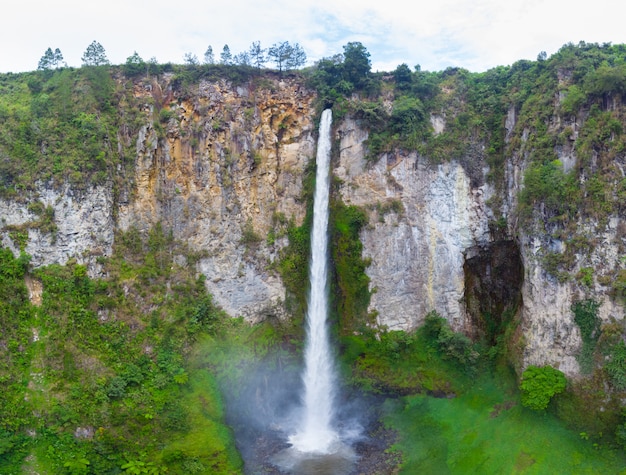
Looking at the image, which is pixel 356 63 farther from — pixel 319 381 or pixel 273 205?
pixel 319 381

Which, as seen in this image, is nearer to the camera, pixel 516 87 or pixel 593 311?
pixel 593 311

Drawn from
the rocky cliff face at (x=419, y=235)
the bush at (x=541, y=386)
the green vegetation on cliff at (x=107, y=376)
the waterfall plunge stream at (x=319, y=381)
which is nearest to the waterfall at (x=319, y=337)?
the waterfall plunge stream at (x=319, y=381)

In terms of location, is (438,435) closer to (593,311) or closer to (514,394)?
(514,394)

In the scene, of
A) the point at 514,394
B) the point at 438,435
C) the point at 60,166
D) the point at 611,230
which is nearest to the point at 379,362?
the point at 438,435

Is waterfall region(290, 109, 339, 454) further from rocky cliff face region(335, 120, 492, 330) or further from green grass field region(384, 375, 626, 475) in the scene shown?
green grass field region(384, 375, 626, 475)

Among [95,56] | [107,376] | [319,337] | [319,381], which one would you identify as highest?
[95,56]

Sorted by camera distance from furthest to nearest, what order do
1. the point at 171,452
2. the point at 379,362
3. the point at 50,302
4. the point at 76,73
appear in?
the point at 76,73, the point at 379,362, the point at 50,302, the point at 171,452

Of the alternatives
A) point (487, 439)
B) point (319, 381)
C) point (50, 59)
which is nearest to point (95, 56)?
point (50, 59)

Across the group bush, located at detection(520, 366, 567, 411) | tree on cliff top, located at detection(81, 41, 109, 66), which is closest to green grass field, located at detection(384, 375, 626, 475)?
bush, located at detection(520, 366, 567, 411)
